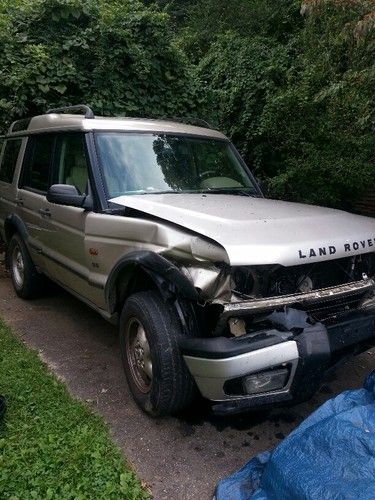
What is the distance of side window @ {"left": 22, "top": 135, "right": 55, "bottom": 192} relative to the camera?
4387 mm

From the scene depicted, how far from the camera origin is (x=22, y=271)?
16.8 ft

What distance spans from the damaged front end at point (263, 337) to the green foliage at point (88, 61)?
14.8ft

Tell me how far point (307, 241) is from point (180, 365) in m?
1.02

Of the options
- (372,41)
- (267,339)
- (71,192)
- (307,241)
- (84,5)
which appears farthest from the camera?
(84,5)

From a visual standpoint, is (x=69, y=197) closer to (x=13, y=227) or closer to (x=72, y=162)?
(x=72, y=162)

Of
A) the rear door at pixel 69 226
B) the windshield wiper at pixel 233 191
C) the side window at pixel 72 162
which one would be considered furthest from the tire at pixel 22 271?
the windshield wiper at pixel 233 191

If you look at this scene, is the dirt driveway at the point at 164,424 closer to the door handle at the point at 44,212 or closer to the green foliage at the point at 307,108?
the door handle at the point at 44,212

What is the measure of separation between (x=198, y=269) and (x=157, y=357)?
0.57m

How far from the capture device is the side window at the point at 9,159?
527cm

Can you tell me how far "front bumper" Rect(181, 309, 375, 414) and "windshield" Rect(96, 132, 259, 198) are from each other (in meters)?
1.55

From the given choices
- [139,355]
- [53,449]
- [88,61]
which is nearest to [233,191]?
[139,355]

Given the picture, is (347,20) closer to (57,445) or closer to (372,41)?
(372,41)

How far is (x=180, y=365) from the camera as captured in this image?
8.55 feet

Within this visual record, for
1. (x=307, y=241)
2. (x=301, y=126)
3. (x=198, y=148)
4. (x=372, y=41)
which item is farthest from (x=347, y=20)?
(x=307, y=241)
